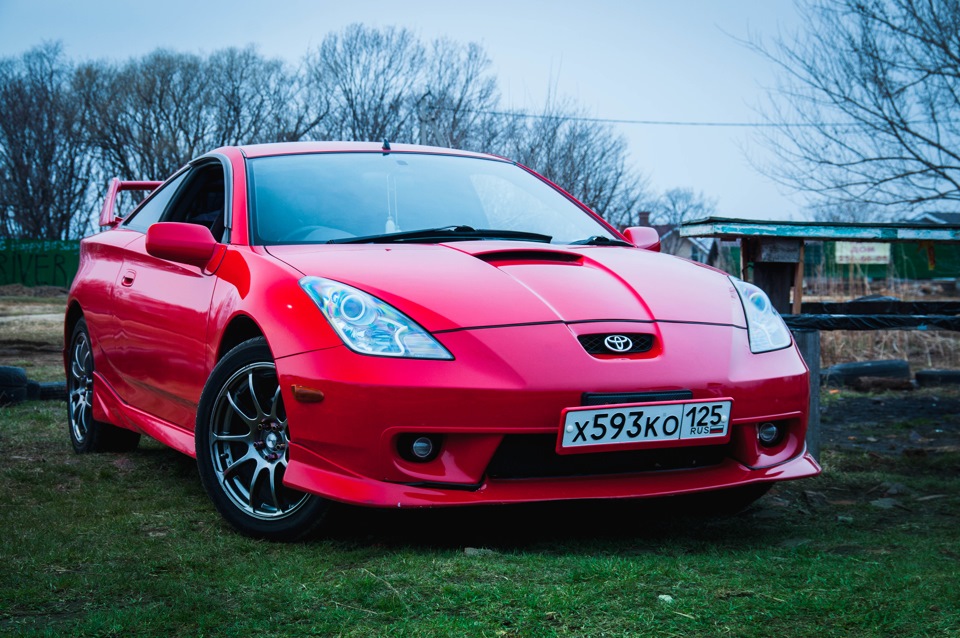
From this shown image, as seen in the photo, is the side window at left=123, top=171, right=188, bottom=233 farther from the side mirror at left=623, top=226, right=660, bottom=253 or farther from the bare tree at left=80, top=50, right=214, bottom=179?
the bare tree at left=80, top=50, right=214, bottom=179

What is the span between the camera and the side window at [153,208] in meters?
4.92

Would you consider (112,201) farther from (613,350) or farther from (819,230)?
(819,230)

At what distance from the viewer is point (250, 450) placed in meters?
3.39

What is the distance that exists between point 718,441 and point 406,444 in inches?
37.1

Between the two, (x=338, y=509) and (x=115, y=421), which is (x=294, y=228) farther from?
(x=115, y=421)

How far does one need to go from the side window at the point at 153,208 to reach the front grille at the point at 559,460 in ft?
8.41

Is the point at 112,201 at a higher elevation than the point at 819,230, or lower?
higher

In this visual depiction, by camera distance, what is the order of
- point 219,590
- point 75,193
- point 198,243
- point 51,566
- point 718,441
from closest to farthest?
1. point 219,590
2. point 51,566
3. point 718,441
4. point 198,243
5. point 75,193

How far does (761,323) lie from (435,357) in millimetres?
1247

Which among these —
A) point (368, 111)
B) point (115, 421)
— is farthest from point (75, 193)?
point (115, 421)

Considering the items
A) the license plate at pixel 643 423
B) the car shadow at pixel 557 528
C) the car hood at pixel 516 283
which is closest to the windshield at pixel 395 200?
the car hood at pixel 516 283

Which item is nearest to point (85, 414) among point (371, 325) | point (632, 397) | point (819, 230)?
point (371, 325)

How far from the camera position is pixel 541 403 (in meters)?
2.92

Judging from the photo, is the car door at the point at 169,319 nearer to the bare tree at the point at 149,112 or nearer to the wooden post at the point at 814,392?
the wooden post at the point at 814,392
